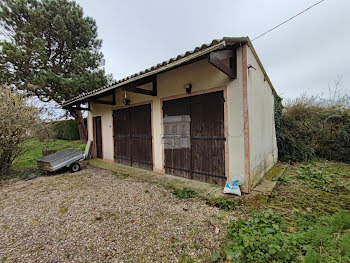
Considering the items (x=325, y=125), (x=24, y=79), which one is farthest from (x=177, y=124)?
(x=24, y=79)

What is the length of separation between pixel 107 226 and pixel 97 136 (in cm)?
587

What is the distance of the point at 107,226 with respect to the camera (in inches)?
81.0

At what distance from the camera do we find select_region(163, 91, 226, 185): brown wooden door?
3.31m

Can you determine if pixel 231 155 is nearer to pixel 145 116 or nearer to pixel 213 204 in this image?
pixel 213 204

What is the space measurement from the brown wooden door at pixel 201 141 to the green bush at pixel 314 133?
3.94m

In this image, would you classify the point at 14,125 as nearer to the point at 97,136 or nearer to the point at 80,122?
the point at 97,136

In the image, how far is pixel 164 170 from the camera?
173 inches

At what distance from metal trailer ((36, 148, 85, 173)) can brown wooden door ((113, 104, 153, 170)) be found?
4.74ft

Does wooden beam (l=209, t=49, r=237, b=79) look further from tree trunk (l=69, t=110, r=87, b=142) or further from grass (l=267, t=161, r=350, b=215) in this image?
tree trunk (l=69, t=110, r=87, b=142)

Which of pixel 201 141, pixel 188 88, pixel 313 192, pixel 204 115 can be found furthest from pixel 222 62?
pixel 313 192

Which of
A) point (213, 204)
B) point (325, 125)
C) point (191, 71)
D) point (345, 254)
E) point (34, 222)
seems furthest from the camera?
point (325, 125)

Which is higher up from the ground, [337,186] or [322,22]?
[322,22]

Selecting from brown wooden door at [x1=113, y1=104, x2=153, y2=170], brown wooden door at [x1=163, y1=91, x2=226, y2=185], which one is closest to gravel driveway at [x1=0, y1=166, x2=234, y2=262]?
brown wooden door at [x1=163, y1=91, x2=226, y2=185]

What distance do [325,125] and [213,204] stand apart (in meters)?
6.53
